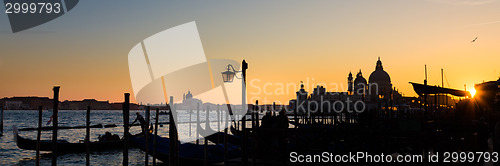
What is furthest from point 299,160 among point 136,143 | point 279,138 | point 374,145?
point 136,143

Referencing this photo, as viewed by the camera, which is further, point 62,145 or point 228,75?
point 62,145

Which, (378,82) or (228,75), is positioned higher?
(378,82)

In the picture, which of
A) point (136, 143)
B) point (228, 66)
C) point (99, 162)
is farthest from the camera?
point (99, 162)

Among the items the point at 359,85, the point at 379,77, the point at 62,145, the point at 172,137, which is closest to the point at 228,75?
the point at 172,137

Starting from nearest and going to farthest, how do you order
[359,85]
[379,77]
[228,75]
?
[228,75] < [379,77] < [359,85]

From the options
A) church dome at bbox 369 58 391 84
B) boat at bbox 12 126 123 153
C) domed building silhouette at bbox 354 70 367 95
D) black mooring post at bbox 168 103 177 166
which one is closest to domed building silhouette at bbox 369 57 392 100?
church dome at bbox 369 58 391 84

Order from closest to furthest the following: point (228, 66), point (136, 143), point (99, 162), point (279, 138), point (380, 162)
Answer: point (380, 162)
point (279, 138)
point (228, 66)
point (136, 143)
point (99, 162)

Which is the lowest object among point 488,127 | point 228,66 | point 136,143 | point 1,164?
point 1,164

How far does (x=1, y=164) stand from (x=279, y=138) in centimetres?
2161

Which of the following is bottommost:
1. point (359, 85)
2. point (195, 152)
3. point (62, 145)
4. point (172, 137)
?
point (62, 145)

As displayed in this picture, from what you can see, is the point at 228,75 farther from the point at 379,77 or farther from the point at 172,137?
the point at 379,77

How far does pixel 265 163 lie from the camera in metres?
9.38

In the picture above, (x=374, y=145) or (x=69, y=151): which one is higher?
(x=374, y=145)

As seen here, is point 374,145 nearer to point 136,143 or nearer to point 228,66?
point 228,66
